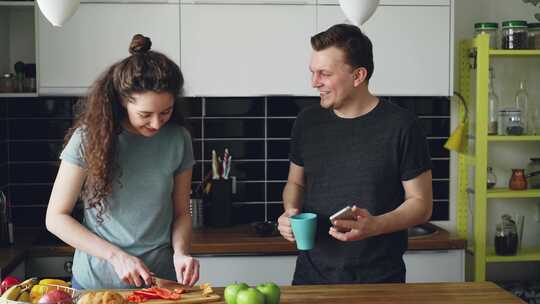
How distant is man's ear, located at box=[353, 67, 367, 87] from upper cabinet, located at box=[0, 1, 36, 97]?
1593mm

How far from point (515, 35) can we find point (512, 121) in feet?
1.27

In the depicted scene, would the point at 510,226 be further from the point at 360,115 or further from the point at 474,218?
the point at 360,115

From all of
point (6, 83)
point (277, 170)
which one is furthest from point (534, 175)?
point (6, 83)

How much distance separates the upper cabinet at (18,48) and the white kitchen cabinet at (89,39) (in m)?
0.17

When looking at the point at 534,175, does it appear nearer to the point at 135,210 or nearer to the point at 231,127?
the point at 231,127

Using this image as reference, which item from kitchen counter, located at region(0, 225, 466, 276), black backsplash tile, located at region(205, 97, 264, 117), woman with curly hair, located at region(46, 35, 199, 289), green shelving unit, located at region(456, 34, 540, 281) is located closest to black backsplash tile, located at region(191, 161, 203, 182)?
black backsplash tile, located at region(205, 97, 264, 117)

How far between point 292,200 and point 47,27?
1.40 metres

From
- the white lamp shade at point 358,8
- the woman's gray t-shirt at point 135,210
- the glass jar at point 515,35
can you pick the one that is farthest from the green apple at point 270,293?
the glass jar at point 515,35

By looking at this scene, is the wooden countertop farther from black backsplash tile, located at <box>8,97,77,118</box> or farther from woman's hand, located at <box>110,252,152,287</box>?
black backsplash tile, located at <box>8,97,77,118</box>

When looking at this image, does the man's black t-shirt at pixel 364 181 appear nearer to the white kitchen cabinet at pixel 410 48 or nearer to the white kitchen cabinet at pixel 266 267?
the white kitchen cabinet at pixel 266 267

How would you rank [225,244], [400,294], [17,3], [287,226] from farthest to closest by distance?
[17,3] → [225,244] → [287,226] → [400,294]

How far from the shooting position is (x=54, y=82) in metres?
3.22

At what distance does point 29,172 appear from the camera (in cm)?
360

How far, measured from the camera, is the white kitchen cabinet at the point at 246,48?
3.26 meters
